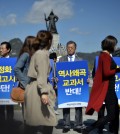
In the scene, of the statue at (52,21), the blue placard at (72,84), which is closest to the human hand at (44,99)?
the blue placard at (72,84)

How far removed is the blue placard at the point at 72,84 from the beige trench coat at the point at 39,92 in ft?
8.42

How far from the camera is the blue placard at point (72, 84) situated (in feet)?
24.5

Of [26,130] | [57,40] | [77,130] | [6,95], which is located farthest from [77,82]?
[57,40]

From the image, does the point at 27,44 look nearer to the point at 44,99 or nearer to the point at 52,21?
the point at 44,99

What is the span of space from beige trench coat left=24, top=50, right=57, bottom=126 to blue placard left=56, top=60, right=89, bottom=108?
8.42 ft

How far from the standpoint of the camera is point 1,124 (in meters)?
7.76

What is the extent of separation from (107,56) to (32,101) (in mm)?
1771

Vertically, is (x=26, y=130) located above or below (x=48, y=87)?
below

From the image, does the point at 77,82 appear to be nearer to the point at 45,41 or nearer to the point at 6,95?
the point at 6,95

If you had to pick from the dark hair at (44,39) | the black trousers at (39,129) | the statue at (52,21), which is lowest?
the black trousers at (39,129)

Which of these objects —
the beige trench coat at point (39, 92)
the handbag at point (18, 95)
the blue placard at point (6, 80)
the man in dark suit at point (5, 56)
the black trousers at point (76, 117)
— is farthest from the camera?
the blue placard at point (6, 80)

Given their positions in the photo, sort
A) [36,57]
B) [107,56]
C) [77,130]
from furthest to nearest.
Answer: [77,130] < [107,56] < [36,57]

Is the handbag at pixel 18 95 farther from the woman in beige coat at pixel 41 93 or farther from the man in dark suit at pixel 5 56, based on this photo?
the man in dark suit at pixel 5 56

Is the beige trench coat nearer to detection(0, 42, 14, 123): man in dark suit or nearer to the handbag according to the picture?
the handbag
